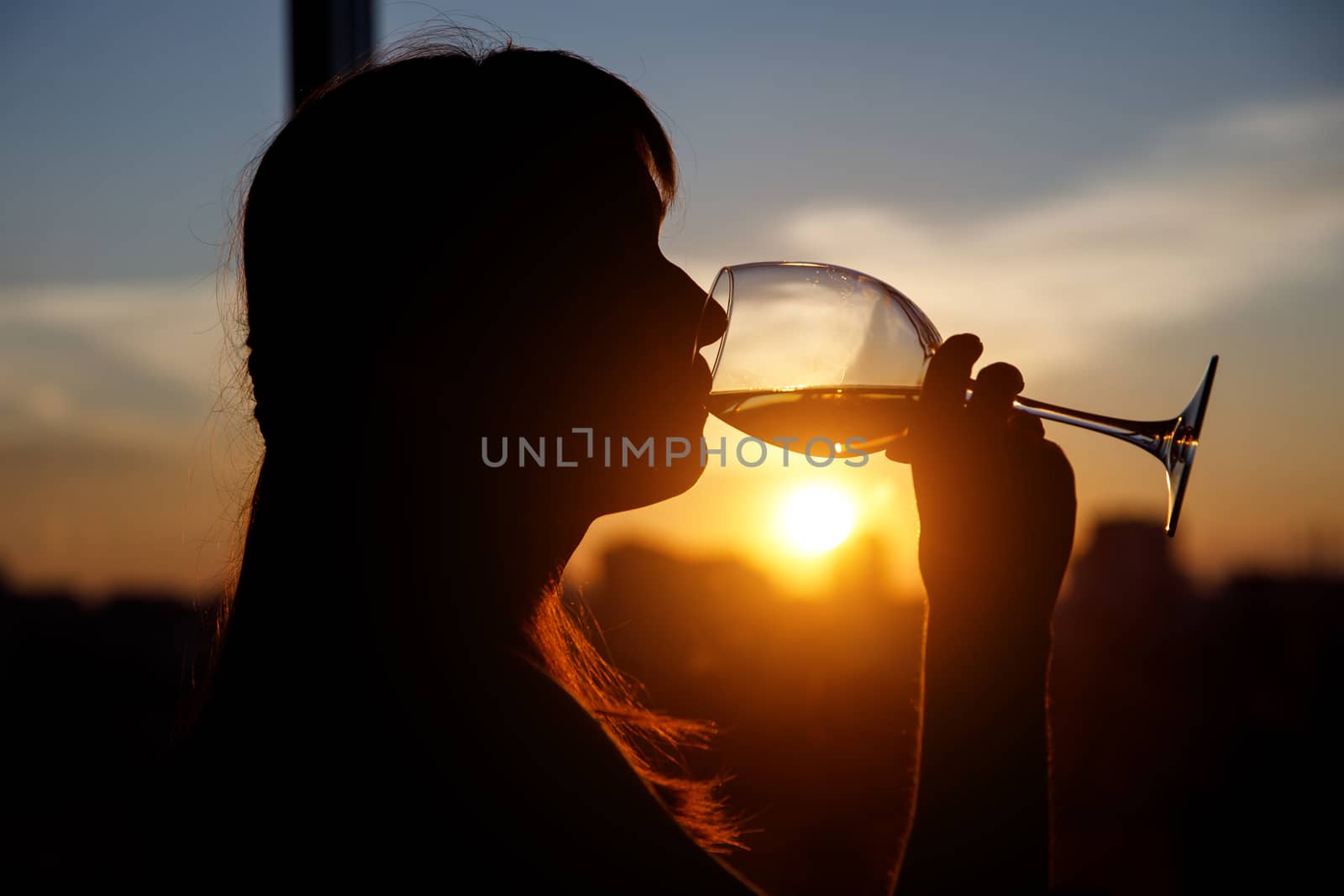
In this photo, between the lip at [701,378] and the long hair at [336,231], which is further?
the lip at [701,378]

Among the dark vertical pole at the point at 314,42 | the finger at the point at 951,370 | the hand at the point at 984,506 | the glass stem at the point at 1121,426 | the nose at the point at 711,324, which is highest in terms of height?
the dark vertical pole at the point at 314,42

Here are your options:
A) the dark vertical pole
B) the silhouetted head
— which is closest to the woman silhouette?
the silhouetted head

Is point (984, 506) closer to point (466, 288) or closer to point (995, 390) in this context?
point (995, 390)

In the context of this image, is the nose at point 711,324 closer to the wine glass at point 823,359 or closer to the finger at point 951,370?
the wine glass at point 823,359

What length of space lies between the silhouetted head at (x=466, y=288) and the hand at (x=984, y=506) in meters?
0.26

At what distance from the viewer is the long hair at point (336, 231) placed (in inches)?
35.1

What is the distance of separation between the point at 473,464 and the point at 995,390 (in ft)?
1.75

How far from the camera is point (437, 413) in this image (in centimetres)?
91

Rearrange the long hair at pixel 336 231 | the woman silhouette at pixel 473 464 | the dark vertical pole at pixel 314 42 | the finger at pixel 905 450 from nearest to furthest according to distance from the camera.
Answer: the woman silhouette at pixel 473 464 → the long hair at pixel 336 231 → the finger at pixel 905 450 → the dark vertical pole at pixel 314 42

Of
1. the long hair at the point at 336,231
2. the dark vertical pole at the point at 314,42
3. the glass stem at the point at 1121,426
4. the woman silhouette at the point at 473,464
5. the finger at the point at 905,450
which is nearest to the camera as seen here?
Result: the woman silhouette at the point at 473,464

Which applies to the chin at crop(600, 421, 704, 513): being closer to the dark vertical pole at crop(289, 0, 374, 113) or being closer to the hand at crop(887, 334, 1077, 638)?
the hand at crop(887, 334, 1077, 638)

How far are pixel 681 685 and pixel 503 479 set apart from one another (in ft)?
3.79

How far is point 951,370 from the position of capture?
96cm

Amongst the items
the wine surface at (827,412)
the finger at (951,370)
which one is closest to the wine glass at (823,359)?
the wine surface at (827,412)
